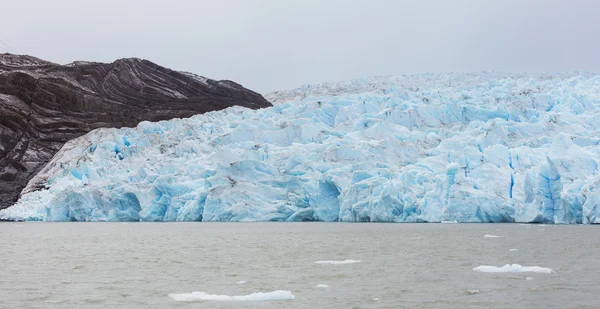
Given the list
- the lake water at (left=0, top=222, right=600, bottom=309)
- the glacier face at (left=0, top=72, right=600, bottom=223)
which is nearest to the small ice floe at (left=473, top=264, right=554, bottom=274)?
the lake water at (left=0, top=222, right=600, bottom=309)

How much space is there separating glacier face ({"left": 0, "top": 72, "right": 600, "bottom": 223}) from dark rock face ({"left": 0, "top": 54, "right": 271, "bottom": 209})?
4953 mm

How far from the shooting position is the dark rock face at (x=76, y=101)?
4600 centimetres

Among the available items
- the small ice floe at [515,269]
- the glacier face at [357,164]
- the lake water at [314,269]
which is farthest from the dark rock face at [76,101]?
the small ice floe at [515,269]

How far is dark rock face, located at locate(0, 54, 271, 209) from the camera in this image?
46.0 metres

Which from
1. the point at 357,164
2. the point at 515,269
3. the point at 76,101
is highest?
the point at 76,101

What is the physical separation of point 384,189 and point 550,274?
1478cm

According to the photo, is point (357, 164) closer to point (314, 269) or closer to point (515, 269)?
point (314, 269)

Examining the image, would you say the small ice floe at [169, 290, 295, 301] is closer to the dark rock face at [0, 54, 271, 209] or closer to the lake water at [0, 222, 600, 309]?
the lake water at [0, 222, 600, 309]

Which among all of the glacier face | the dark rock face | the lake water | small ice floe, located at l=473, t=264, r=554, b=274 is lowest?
the lake water

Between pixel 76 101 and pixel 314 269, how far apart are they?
42.1 meters

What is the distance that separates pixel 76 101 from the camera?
51.8 meters

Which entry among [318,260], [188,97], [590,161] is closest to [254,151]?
[590,161]

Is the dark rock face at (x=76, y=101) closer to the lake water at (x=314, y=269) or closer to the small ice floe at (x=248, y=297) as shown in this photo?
the lake water at (x=314, y=269)

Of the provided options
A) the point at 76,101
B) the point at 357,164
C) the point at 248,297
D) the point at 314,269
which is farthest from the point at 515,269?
the point at 76,101
